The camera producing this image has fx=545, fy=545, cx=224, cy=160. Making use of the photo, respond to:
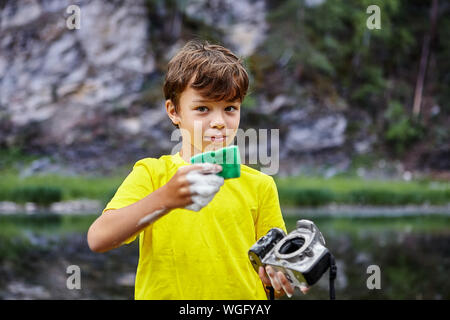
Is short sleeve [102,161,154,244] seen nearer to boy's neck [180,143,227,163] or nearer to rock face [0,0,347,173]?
boy's neck [180,143,227,163]

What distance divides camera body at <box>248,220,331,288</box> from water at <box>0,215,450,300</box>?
3226 mm

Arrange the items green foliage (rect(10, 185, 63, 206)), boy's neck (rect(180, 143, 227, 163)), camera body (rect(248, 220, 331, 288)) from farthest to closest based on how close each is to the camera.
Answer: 1. green foliage (rect(10, 185, 63, 206))
2. boy's neck (rect(180, 143, 227, 163))
3. camera body (rect(248, 220, 331, 288))

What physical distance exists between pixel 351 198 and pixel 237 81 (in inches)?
440

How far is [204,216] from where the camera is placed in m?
1.79

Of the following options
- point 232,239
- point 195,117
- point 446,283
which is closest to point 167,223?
point 232,239

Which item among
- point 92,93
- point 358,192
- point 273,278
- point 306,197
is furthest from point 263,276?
point 92,93

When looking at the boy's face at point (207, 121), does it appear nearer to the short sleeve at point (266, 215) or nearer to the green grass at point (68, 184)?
the short sleeve at point (266, 215)

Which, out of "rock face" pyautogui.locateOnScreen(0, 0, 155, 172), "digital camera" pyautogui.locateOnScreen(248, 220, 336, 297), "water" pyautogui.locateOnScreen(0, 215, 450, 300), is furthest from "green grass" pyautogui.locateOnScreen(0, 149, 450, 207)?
"digital camera" pyautogui.locateOnScreen(248, 220, 336, 297)

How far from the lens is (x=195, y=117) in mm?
1837

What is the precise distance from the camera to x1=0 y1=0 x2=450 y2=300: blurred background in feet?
42.4

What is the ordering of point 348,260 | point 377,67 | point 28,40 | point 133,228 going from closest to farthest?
point 133,228 < point 348,260 < point 28,40 < point 377,67

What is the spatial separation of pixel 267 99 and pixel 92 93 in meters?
5.49
